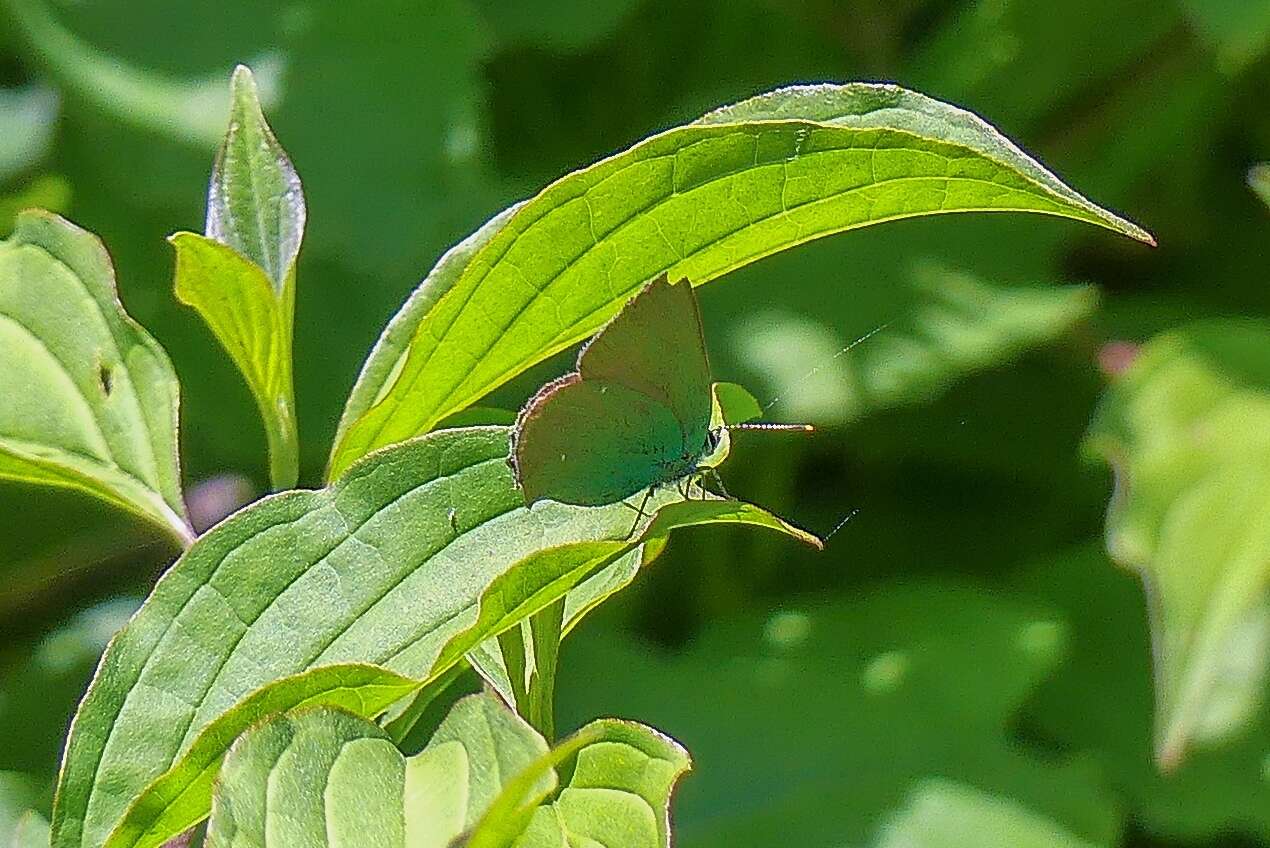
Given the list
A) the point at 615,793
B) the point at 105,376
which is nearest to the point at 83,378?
the point at 105,376

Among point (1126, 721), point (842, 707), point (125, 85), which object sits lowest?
point (1126, 721)

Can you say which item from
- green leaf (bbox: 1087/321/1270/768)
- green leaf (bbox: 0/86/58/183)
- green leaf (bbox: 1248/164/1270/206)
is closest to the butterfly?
green leaf (bbox: 1248/164/1270/206)

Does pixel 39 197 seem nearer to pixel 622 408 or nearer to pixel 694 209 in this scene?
pixel 622 408

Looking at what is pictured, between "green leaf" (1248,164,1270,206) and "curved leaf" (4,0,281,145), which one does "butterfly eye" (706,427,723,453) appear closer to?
"green leaf" (1248,164,1270,206)

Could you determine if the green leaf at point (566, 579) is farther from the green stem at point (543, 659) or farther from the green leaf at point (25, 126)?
the green leaf at point (25, 126)

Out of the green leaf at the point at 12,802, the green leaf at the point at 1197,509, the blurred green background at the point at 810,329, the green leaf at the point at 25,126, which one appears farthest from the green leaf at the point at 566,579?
the green leaf at the point at 25,126
